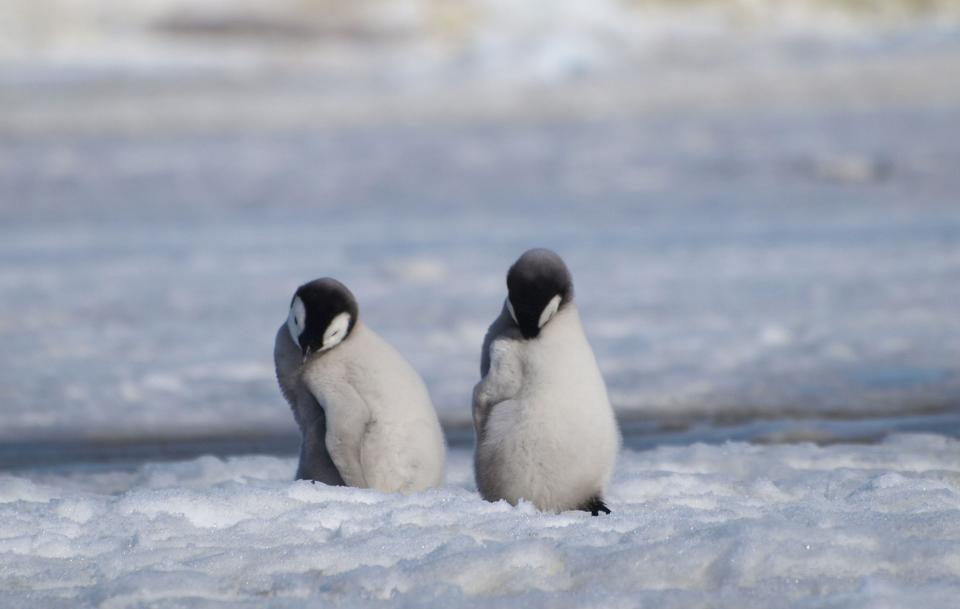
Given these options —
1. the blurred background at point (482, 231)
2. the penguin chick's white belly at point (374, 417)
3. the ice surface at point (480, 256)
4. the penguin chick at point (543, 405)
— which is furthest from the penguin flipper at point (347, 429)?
the ice surface at point (480, 256)

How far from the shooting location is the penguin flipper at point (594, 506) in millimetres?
3146

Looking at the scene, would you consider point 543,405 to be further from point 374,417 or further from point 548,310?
point 374,417

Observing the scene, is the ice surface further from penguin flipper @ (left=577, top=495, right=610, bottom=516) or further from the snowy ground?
penguin flipper @ (left=577, top=495, right=610, bottom=516)

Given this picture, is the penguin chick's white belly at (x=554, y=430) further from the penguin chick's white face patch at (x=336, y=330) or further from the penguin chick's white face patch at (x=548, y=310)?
the penguin chick's white face patch at (x=336, y=330)

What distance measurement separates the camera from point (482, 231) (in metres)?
11.3

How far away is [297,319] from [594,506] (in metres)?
0.82

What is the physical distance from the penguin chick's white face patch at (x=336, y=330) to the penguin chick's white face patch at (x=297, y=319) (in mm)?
59

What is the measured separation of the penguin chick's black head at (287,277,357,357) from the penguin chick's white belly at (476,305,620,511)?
42 centimetres

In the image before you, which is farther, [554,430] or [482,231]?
[482,231]

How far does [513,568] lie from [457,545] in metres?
0.17

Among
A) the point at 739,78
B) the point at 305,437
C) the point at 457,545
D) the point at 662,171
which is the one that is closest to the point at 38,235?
the point at 662,171

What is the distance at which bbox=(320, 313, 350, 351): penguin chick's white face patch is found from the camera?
10.9ft

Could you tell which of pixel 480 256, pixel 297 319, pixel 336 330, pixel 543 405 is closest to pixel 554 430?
pixel 543 405

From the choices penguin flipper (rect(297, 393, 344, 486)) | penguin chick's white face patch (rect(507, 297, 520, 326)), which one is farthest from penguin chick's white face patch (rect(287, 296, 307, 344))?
penguin chick's white face patch (rect(507, 297, 520, 326))
